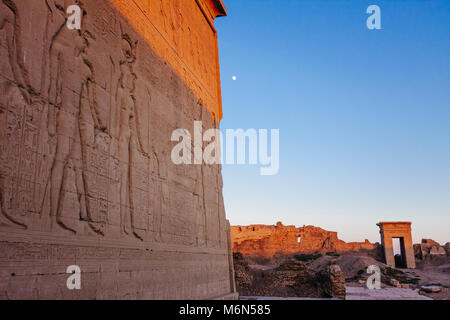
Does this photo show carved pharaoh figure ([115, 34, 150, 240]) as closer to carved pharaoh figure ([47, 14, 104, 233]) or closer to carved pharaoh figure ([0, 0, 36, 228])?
carved pharaoh figure ([47, 14, 104, 233])

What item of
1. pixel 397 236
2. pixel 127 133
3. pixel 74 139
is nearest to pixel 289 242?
pixel 397 236

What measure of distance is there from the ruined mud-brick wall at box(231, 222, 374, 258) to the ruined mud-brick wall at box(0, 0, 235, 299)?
25.0m

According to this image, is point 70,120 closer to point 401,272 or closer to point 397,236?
point 401,272

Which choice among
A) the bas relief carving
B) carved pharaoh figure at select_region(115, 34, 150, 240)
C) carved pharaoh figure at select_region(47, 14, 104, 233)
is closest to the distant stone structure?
the bas relief carving

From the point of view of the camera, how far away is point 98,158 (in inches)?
131

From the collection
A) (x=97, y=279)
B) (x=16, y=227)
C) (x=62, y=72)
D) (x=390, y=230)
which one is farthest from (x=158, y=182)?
(x=390, y=230)

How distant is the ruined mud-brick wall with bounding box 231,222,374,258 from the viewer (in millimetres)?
30312

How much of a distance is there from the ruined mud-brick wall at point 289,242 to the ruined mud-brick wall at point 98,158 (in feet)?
82.1

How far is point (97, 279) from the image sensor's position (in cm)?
310

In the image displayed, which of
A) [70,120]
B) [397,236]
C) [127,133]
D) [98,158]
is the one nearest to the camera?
[70,120]

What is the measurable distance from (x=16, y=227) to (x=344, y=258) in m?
20.2

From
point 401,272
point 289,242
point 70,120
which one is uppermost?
point 70,120

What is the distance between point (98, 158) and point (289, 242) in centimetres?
2927

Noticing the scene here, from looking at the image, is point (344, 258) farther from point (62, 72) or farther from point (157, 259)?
point (62, 72)
